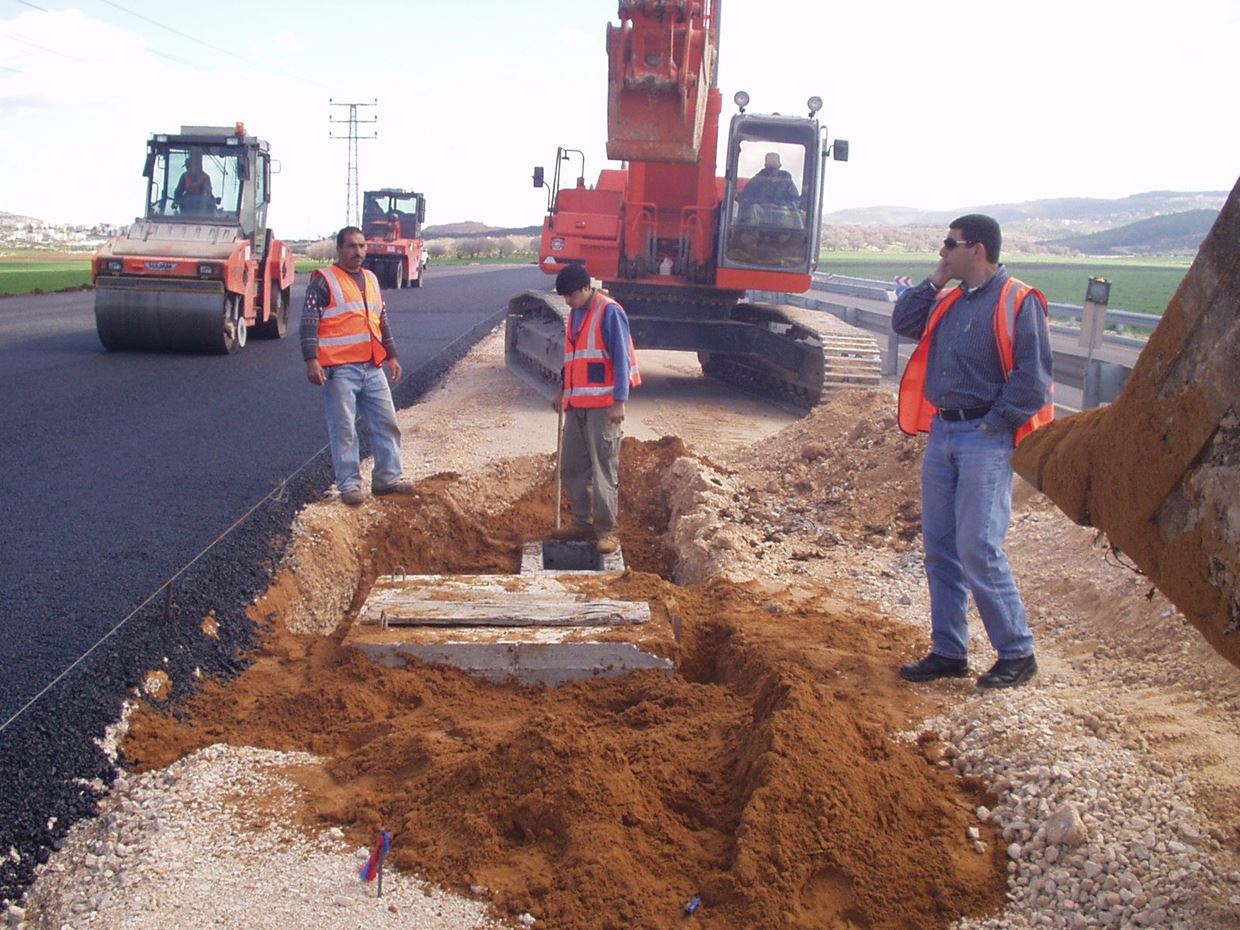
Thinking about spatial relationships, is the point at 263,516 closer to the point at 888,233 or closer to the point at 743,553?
the point at 743,553

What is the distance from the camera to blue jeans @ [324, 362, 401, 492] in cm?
804

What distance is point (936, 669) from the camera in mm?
4973

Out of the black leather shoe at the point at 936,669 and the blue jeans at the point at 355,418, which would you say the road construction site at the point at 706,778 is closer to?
the black leather shoe at the point at 936,669

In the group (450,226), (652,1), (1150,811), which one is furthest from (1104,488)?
(450,226)

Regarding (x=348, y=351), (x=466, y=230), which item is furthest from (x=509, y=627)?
(x=466, y=230)

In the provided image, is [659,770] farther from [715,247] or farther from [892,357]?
[892,357]

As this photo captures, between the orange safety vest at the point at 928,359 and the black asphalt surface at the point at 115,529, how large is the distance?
10.9 feet

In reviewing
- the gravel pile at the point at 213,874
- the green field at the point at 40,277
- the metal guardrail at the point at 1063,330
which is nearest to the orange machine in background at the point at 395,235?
the green field at the point at 40,277

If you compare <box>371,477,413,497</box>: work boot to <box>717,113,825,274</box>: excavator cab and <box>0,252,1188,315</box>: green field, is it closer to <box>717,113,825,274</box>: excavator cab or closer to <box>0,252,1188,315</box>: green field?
<box>717,113,825,274</box>: excavator cab

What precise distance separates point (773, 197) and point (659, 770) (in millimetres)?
10057

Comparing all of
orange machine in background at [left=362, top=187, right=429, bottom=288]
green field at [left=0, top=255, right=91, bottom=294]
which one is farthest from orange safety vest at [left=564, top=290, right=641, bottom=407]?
orange machine in background at [left=362, top=187, right=429, bottom=288]

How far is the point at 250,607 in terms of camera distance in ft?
20.4

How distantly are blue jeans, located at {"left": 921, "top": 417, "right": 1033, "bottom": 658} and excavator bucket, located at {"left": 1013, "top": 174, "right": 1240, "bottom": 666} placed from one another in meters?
1.51

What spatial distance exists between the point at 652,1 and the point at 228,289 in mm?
7498
